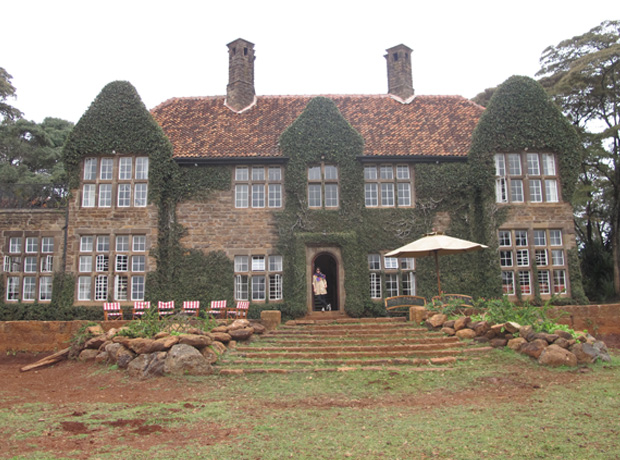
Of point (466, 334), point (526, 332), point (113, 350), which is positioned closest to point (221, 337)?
point (113, 350)

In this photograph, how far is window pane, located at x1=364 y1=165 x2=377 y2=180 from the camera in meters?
20.6

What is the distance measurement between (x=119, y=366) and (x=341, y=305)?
31.1 feet

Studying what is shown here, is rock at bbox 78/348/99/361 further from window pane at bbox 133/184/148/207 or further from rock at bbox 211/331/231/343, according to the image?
window pane at bbox 133/184/148/207

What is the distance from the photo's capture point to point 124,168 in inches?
799

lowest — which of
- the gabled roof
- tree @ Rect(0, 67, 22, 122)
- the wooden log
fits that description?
the wooden log

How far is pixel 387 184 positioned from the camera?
20.6 meters

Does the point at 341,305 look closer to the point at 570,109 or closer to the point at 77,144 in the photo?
the point at 77,144

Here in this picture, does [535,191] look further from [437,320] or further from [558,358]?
[558,358]

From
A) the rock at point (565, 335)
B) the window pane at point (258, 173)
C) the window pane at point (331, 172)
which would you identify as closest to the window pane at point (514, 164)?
the window pane at point (331, 172)

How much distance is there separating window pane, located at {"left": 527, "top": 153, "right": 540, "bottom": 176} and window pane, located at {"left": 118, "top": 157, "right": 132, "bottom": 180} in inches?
666

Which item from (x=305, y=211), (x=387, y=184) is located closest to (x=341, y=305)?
(x=305, y=211)

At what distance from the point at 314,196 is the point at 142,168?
7.34 m

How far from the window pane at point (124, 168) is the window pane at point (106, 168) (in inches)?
14.6

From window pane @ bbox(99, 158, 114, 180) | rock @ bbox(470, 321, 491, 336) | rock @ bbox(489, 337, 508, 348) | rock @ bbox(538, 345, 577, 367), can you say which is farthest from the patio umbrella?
window pane @ bbox(99, 158, 114, 180)
